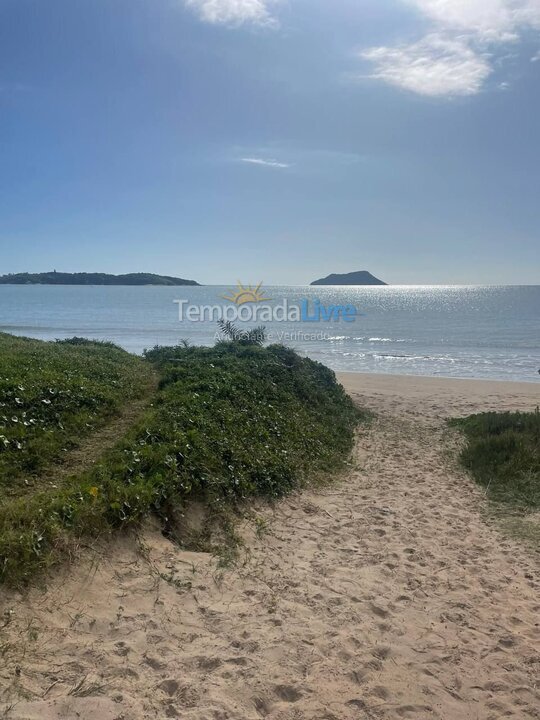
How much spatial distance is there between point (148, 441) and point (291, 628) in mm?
3516

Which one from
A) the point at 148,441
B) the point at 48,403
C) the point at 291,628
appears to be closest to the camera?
the point at 291,628

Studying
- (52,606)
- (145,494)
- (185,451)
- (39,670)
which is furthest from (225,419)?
(39,670)

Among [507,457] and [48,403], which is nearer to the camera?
[48,403]

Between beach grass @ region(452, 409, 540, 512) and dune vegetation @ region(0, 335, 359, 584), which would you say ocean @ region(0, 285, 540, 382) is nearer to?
beach grass @ region(452, 409, 540, 512)

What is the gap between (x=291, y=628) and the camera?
4.67 metres

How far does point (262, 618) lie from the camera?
4773mm

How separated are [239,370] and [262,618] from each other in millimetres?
7924

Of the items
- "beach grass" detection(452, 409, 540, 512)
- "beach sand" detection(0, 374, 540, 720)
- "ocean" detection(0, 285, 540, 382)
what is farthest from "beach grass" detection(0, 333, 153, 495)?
"ocean" detection(0, 285, 540, 382)

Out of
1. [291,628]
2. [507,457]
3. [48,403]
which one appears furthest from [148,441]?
[507,457]

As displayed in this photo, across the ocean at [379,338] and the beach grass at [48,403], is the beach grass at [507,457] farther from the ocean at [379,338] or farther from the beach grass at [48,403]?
the ocean at [379,338]

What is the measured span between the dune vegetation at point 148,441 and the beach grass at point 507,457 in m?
2.68

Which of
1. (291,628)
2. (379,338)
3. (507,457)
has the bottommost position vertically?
(291,628)

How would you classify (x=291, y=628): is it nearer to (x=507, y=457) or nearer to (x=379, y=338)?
(x=507, y=457)

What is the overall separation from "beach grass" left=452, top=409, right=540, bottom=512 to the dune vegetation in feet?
8.78
